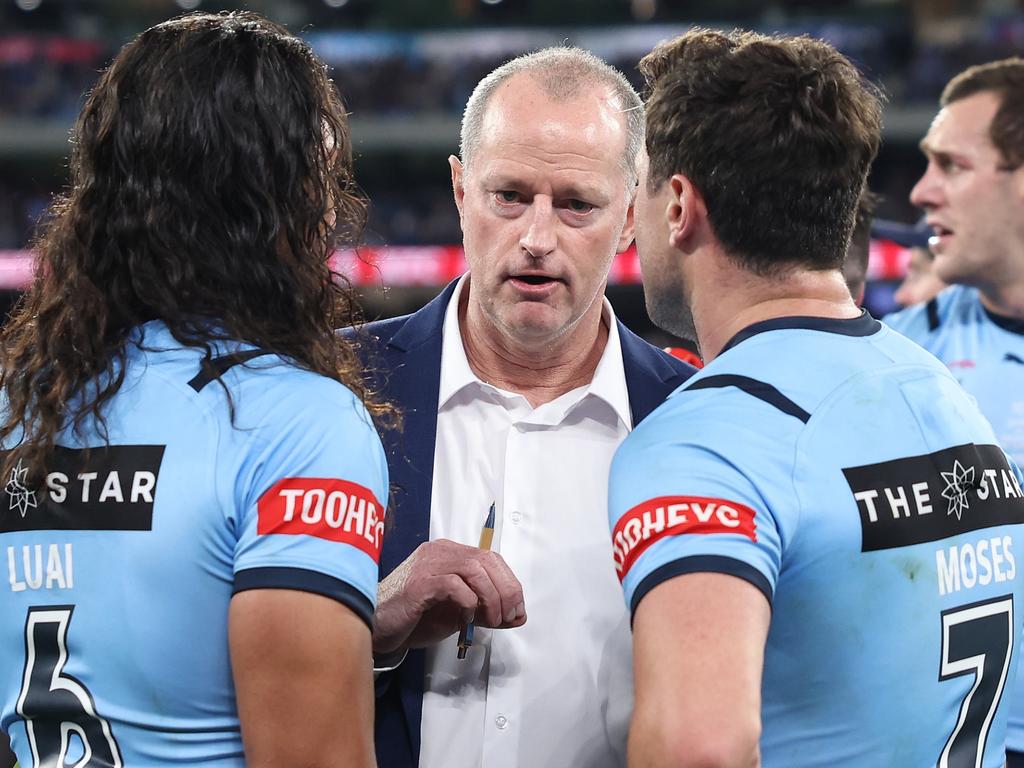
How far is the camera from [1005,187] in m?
3.54

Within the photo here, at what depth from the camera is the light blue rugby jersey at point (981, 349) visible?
10.8 ft

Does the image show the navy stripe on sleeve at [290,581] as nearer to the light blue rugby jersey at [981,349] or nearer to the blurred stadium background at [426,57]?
the light blue rugby jersey at [981,349]

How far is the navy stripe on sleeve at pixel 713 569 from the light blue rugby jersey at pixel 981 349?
212 cm

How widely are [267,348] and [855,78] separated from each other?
3.06 ft

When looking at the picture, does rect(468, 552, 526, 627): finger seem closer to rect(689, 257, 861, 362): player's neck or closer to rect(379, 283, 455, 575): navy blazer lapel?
rect(379, 283, 455, 575): navy blazer lapel

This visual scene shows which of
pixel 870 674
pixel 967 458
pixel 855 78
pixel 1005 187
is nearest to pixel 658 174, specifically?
pixel 855 78

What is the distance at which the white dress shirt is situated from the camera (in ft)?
6.39

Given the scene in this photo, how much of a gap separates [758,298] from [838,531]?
1.23 feet

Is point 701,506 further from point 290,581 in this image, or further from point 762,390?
point 290,581

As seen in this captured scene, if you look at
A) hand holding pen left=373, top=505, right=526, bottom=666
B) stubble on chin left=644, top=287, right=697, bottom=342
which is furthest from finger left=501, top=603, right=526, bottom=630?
stubble on chin left=644, top=287, right=697, bottom=342

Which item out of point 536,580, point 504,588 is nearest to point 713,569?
point 504,588

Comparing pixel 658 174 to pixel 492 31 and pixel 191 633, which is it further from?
pixel 492 31

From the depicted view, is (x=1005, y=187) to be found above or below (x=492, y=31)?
below

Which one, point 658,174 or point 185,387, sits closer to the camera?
point 185,387
